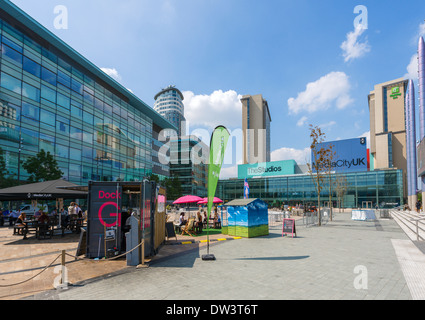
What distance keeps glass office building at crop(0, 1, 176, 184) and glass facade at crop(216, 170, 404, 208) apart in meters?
47.3

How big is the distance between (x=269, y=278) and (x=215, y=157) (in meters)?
4.54

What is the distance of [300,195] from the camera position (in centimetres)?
8150

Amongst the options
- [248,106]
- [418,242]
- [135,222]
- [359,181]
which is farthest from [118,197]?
[248,106]

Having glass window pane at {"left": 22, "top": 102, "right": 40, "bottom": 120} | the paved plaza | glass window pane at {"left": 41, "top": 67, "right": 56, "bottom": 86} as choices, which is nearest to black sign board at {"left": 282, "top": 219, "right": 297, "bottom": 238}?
the paved plaza

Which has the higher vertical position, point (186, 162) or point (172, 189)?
point (186, 162)

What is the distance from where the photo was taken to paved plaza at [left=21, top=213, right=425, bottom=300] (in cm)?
545

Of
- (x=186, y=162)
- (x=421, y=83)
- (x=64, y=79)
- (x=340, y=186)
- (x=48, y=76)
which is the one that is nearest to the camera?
(x=48, y=76)

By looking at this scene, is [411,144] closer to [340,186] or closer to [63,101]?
[340,186]

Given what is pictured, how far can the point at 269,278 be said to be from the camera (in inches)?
261

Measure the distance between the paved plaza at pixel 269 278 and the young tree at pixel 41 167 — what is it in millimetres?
25917

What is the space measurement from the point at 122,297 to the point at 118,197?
4631mm

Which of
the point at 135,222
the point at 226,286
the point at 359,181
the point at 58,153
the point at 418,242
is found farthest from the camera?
the point at 359,181

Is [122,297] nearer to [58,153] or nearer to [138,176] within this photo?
[58,153]

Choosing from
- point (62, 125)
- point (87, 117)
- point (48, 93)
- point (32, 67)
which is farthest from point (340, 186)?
point (32, 67)
